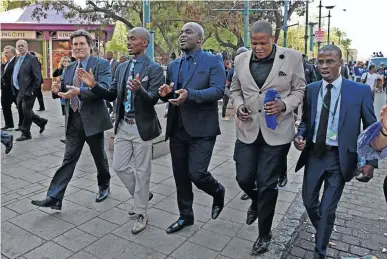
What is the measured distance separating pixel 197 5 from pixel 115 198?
49.7 feet

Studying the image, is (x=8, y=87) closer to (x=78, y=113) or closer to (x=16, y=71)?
(x=16, y=71)

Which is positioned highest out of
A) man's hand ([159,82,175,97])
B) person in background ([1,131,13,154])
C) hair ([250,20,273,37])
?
hair ([250,20,273,37])

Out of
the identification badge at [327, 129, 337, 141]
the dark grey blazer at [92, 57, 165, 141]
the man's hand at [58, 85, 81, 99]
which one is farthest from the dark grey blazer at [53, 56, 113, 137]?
the identification badge at [327, 129, 337, 141]

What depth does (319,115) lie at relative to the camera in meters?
3.20

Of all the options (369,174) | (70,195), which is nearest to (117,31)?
(70,195)

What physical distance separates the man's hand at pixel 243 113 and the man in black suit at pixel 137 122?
851 mm

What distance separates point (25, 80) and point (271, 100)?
6.37 m

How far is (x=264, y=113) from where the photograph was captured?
131 inches

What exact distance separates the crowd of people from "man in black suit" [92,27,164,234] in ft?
0.03

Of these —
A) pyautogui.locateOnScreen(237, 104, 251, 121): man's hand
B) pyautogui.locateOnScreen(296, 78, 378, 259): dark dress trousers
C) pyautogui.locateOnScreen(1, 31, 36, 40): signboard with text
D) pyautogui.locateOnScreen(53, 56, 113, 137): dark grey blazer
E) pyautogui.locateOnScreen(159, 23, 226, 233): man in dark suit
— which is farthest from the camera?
pyautogui.locateOnScreen(1, 31, 36, 40): signboard with text

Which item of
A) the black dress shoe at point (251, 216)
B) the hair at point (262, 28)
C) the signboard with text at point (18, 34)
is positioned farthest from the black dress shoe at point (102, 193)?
the signboard with text at point (18, 34)

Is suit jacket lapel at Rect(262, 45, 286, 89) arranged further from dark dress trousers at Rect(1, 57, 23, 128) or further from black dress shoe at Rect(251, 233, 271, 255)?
dark dress trousers at Rect(1, 57, 23, 128)

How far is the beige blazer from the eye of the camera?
10.8ft

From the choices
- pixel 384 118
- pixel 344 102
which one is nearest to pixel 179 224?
pixel 344 102
